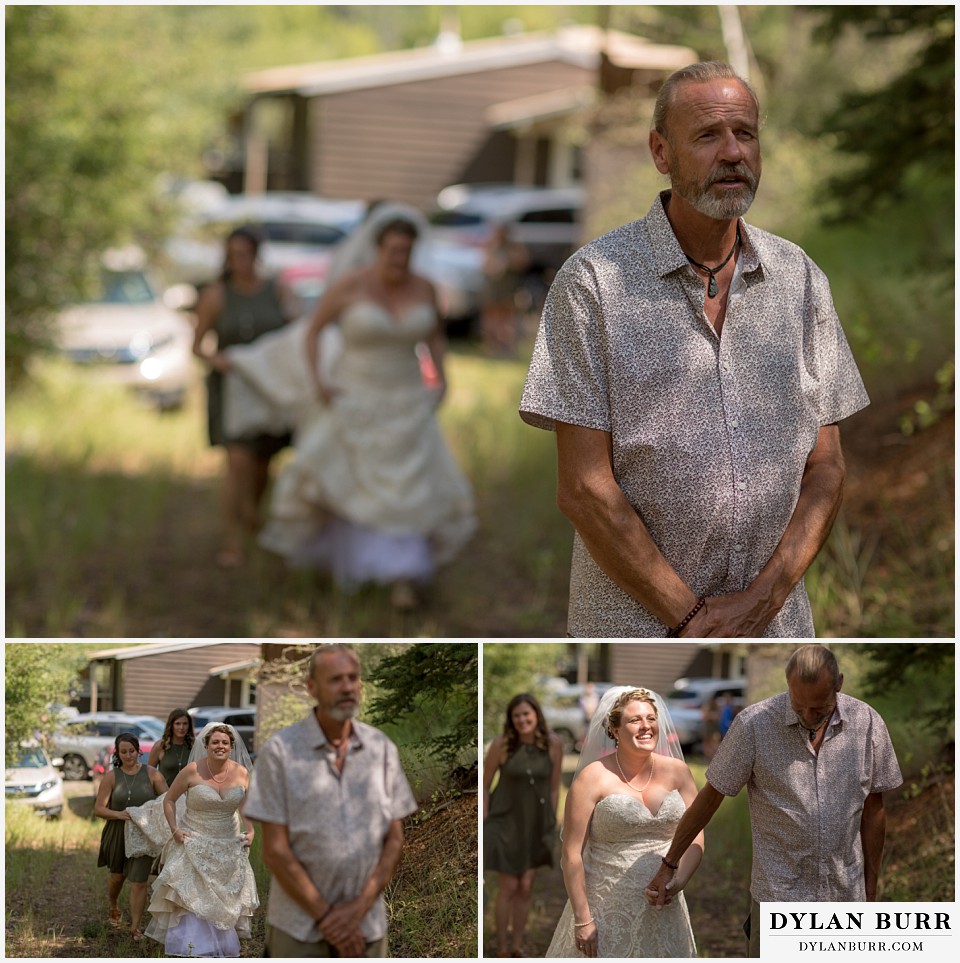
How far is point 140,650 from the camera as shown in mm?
3449

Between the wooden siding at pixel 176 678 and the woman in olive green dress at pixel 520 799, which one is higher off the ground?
the wooden siding at pixel 176 678

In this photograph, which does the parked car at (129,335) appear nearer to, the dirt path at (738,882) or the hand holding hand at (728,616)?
the dirt path at (738,882)

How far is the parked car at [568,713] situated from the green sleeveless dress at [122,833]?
931mm

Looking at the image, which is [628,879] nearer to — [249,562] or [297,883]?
[297,883]

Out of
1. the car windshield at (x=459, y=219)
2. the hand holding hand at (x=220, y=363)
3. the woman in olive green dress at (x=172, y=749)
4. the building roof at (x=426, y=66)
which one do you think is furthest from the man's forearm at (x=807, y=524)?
the building roof at (x=426, y=66)

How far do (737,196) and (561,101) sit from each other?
35.5m

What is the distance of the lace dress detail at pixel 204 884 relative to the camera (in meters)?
3.33

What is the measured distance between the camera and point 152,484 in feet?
42.1

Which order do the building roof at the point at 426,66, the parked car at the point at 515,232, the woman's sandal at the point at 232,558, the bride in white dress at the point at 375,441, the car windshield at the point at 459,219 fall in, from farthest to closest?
the building roof at the point at 426,66
the car windshield at the point at 459,219
the parked car at the point at 515,232
the woman's sandal at the point at 232,558
the bride in white dress at the point at 375,441

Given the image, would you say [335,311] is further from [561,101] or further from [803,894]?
[561,101]

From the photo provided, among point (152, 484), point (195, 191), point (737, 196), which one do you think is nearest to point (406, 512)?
point (152, 484)

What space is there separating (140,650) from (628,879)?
1.24 metres

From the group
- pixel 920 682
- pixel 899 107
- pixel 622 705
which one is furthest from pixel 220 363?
pixel 622 705

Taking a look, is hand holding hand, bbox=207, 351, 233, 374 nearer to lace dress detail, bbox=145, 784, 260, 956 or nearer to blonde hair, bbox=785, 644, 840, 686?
lace dress detail, bbox=145, 784, 260, 956
